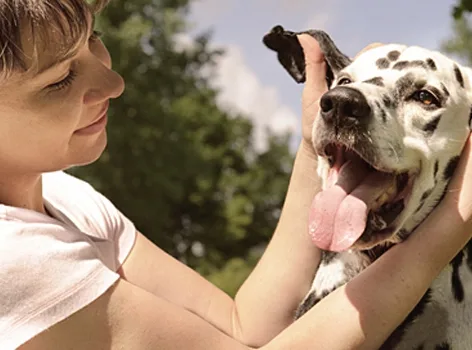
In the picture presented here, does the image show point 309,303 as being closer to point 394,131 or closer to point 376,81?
point 394,131

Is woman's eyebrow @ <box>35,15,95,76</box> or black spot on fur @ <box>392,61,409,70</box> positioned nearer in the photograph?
woman's eyebrow @ <box>35,15,95,76</box>

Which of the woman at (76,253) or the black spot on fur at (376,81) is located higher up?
the black spot on fur at (376,81)

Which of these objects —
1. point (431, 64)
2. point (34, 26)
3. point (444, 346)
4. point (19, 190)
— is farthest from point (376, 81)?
point (19, 190)

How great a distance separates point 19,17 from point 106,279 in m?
0.86

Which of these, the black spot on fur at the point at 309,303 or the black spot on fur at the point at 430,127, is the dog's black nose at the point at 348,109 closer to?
the black spot on fur at the point at 430,127

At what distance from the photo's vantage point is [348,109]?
263 centimetres

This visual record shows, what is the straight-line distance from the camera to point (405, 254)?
8.20 feet

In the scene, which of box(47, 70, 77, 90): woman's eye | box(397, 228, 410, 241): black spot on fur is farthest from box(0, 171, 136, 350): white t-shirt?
box(397, 228, 410, 241): black spot on fur

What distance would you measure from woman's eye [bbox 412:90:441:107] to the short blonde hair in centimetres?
126

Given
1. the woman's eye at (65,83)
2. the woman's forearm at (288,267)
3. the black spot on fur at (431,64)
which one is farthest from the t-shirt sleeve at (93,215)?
the black spot on fur at (431,64)

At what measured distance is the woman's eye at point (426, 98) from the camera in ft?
9.45

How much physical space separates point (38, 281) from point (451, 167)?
1.50m

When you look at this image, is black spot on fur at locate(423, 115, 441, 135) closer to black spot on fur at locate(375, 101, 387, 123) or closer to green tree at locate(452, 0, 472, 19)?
black spot on fur at locate(375, 101, 387, 123)

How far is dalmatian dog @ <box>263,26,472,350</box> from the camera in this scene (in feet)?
8.51
